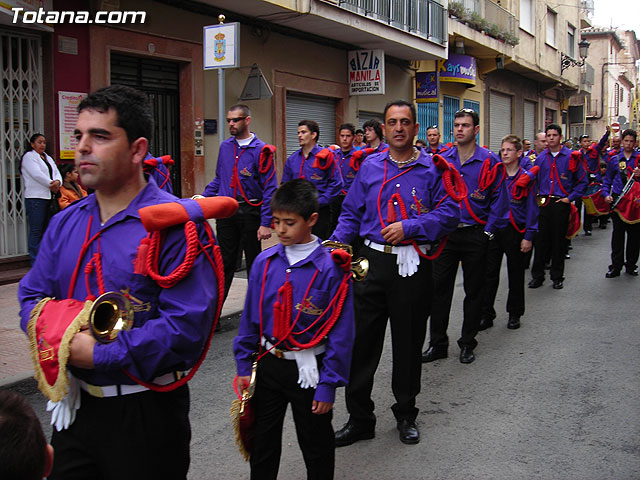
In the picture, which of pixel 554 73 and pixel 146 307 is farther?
pixel 554 73

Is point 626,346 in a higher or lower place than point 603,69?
lower

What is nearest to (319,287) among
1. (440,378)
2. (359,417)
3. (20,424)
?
(359,417)

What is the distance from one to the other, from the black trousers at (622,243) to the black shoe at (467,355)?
5224 mm

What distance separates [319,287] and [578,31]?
36.8 metres

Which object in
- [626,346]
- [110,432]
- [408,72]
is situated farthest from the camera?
[408,72]

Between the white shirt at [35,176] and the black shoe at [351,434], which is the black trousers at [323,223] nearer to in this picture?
the white shirt at [35,176]

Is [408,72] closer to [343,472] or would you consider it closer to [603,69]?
[343,472]

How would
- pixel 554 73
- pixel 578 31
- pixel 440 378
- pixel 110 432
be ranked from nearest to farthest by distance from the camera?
1. pixel 110 432
2. pixel 440 378
3. pixel 554 73
4. pixel 578 31

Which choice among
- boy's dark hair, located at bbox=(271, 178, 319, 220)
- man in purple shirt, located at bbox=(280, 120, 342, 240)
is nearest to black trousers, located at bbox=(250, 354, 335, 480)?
boy's dark hair, located at bbox=(271, 178, 319, 220)

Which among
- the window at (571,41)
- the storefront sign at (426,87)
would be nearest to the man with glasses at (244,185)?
the storefront sign at (426,87)

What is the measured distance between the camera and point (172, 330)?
224cm

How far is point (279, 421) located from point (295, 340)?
38 centimetres

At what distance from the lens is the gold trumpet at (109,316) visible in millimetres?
2188

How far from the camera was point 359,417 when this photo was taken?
452cm
